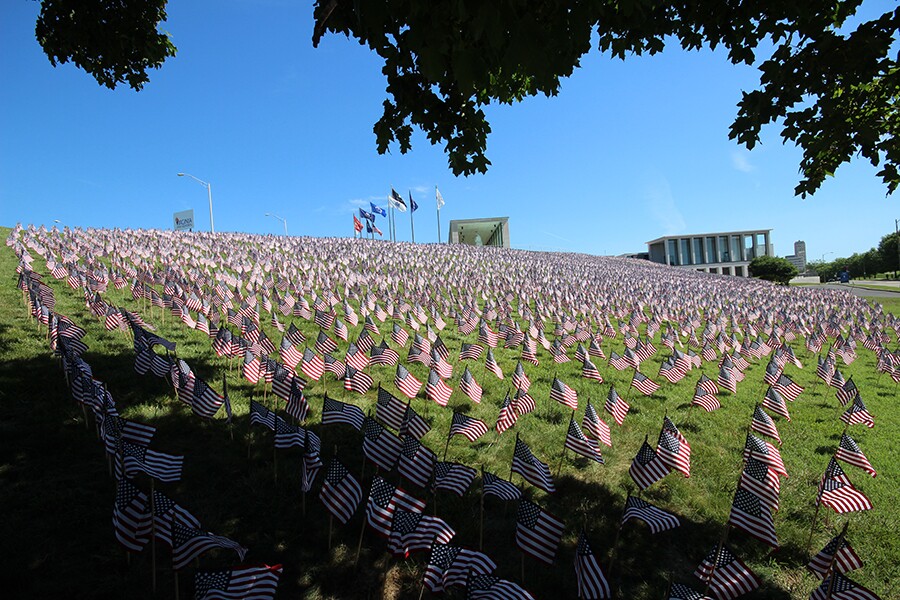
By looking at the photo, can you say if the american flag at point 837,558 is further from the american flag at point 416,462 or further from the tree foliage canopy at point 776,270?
the tree foliage canopy at point 776,270

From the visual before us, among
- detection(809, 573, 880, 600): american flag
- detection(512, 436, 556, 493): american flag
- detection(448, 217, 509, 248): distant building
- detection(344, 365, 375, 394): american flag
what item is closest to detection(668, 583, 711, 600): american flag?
detection(809, 573, 880, 600): american flag

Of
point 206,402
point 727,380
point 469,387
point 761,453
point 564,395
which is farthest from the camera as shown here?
point 727,380

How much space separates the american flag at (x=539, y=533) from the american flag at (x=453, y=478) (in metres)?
0.97

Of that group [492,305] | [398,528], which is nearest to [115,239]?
[492,305]

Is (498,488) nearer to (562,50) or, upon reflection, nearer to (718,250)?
(562,50)

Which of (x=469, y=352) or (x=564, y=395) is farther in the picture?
(x=469, y=352)

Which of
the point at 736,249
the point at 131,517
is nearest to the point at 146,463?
the point at 131,517

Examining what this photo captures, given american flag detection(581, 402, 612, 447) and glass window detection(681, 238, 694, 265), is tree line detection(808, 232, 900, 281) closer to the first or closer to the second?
glass window detection(681, 238, 694, 265)

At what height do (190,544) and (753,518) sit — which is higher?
(190,544)

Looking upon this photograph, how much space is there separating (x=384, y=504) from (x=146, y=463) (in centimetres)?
253

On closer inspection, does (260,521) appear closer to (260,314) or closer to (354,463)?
(354,463)

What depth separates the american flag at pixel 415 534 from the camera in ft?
14.0

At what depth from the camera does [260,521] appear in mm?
5266

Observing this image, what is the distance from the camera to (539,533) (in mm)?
4453
